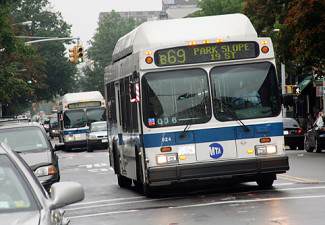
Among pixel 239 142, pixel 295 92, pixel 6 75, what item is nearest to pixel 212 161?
pixel 239 142

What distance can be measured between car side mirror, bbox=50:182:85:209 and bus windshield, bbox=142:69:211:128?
9.10m

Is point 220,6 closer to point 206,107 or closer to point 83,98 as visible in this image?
point 83,98

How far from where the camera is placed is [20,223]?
5.76 metres

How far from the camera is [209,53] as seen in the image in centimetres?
1642

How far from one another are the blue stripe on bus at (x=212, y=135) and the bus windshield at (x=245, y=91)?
22 centimetres

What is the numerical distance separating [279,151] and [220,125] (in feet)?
3.97

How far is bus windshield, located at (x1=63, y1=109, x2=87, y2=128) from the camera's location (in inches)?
1930

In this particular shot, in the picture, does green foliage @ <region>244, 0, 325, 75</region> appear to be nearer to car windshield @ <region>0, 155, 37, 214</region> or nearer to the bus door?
the bus door

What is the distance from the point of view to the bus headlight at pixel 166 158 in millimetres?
15836

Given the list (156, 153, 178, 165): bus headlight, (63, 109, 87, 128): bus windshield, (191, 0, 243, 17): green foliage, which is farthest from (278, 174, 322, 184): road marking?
(191, 0, 243, 17): green foliage

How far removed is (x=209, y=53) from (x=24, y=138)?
4.02m

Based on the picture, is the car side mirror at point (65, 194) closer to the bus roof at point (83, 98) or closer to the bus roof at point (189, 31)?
the bus roof at point (189, 31)

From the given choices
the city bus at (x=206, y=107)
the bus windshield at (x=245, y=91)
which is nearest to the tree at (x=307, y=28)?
the city bus at (x=206, y=107)

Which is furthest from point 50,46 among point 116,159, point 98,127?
point 116,159
